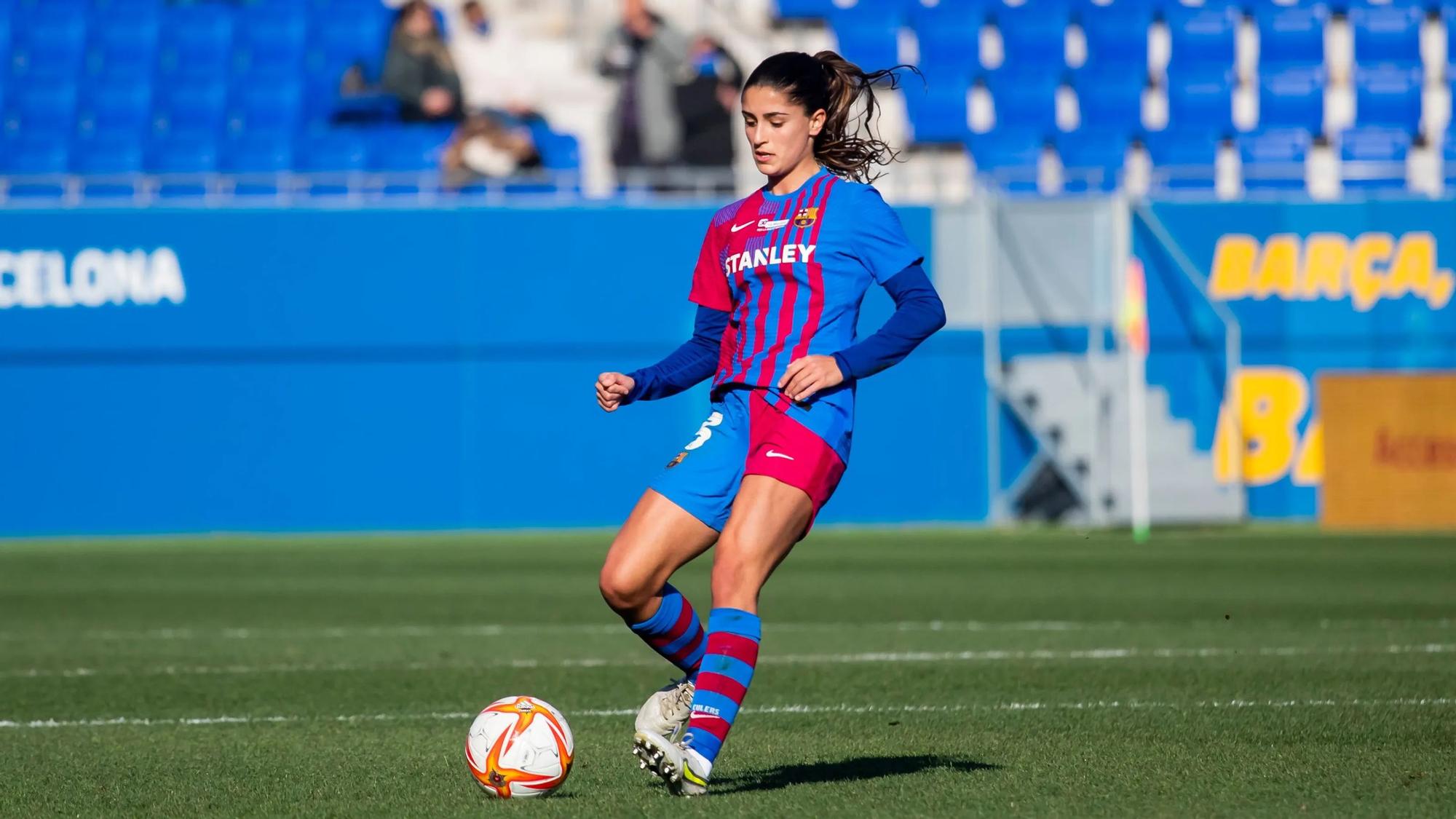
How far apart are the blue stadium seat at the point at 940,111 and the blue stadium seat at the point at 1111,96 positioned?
1.32 m

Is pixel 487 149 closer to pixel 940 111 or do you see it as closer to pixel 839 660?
pixel 940 111

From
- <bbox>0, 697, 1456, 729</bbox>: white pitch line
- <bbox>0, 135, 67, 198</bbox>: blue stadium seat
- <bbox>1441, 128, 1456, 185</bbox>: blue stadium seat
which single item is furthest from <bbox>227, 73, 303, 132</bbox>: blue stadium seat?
<bbox>0, 697, 1456, 729</bbox>: white pitch line

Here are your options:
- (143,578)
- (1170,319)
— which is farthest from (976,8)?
(143,578)

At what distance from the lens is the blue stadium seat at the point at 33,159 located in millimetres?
21156

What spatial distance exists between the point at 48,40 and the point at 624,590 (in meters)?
19.6

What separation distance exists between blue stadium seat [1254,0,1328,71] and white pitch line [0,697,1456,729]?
17.1 meters

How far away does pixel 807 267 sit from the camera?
5.16 metres

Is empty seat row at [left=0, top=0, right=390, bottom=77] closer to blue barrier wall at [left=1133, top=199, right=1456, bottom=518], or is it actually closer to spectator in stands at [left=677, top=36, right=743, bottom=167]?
spectator in stands at [left=677, top=36, right=743, bottom=167]

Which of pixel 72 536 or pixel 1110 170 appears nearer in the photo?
pixel 72 536

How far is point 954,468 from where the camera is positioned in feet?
67.9

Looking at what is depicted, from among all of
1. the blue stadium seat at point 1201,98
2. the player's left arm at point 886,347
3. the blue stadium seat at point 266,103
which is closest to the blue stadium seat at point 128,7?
the blue stadium seat at point 266,103

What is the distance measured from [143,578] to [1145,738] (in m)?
10.1

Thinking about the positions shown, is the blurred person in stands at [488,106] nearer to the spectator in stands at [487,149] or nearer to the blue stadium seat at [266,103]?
the spectator in stands at [487,149]

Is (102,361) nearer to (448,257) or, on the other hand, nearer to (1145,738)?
(448,257)
